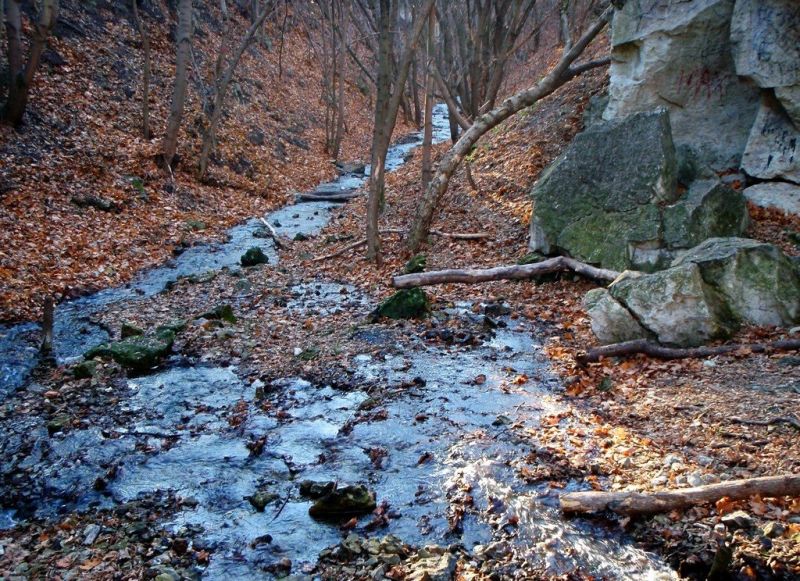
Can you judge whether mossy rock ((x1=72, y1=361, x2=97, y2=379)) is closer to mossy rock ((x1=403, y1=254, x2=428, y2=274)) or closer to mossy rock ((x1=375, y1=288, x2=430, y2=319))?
mossy rock ((x1=375, y1=288, x2=430, y2=319))

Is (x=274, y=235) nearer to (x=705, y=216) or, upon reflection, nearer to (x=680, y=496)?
(x=705, y=216)

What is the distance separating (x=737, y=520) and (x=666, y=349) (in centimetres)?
304

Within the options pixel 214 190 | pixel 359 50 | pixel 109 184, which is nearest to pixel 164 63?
pixel 214 190

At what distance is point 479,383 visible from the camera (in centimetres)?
762

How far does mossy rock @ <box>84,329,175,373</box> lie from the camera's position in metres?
8.45

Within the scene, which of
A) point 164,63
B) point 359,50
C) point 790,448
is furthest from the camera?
point 359,50

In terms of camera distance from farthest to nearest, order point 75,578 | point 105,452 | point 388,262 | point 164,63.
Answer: point 164,63 < point 388,262 < point 105,452 < point 75,578

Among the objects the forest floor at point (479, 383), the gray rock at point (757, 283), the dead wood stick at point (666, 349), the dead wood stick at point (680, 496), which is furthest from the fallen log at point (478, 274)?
the dead wood stick at point (680, 496)

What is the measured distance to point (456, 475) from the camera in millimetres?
5746

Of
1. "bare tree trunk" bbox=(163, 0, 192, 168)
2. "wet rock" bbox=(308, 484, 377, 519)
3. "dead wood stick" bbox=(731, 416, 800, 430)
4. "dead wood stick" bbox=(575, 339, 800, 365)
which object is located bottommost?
"dead wood stick" bbox=(731, 416, 800, 430)

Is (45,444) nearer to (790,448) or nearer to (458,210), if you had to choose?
(790,448)

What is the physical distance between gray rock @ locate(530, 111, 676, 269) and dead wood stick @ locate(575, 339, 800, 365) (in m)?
2.51

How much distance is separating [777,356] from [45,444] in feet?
26.5

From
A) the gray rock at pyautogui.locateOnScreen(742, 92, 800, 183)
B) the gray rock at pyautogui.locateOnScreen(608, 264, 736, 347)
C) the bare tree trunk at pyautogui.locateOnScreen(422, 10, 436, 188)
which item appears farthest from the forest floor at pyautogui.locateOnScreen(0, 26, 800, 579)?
the bare tree trunk at pyautogui.locateOnScreen(422, 10, 436, 188)
